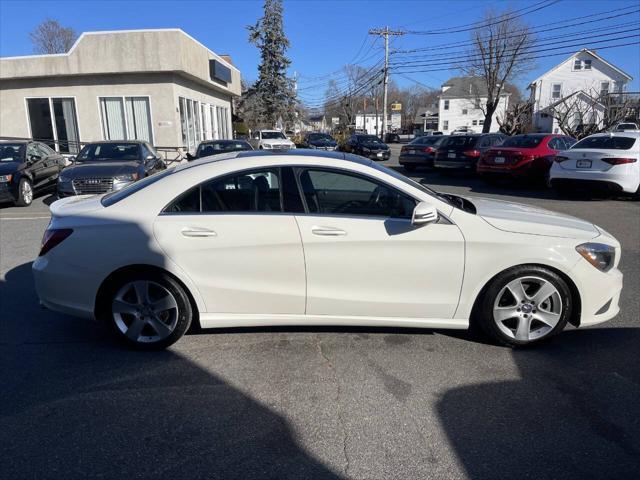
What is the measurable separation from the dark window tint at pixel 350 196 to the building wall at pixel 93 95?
17.2m

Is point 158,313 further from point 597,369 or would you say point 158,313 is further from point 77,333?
A: point 597,369

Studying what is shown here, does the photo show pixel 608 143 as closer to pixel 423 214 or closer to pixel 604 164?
pixel 604 164

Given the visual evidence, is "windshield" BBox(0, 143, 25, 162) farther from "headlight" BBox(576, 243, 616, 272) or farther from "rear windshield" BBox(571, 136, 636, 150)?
"rear windshield" BBox(571, 136, 636, 150)

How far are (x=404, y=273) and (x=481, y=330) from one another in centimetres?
91

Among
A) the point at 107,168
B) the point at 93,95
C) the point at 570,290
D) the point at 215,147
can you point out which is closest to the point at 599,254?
the point at 570,290

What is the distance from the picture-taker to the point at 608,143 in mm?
10578

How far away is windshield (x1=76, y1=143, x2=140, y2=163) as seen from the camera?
418 inches

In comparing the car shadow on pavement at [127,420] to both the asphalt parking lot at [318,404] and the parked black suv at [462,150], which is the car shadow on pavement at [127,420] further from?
the parked black suv at [462,150]

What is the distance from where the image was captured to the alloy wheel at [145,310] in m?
3.55

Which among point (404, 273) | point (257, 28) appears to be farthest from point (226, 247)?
point (257, 28)

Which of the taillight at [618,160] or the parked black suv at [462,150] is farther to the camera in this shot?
the parked black suv at [462,150]

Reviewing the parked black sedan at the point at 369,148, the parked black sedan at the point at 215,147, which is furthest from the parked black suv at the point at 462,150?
the parked black sedan at the point at 369,148

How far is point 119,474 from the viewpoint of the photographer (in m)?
2.37

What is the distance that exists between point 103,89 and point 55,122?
2.68m
